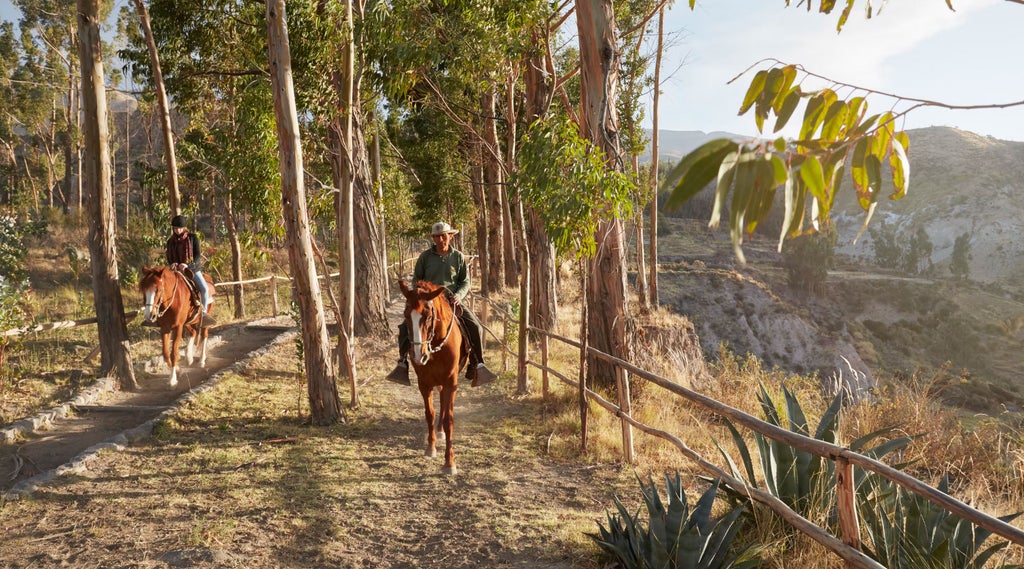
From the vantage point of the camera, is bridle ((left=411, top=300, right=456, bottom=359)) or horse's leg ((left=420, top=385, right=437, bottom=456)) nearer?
bridle ((left=411, top=300, right=456, bottom=359))

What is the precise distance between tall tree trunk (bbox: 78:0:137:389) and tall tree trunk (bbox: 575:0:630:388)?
7.00 metres

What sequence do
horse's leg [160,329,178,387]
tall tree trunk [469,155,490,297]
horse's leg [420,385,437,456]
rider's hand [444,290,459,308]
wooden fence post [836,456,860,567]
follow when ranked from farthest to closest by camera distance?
tall tree trunk [469,155,490,297], horse's leg [160,329,178,387], rider's hand [444,290,459,308], horse's leg [420,385,437,456], wooden fence post [836,456,860,567]

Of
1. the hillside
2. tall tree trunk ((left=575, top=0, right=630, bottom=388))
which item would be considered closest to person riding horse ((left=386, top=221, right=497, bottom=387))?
tall tree trunk ((left=575, top=0, right=630, bottom=388))

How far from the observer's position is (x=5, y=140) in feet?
114

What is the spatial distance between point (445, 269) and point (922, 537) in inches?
191

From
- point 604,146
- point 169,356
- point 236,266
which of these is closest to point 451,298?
point 604,146

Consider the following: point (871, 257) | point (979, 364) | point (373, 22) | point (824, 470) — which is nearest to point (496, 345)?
point (373, 22)

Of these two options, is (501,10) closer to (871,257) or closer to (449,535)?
(449,535)

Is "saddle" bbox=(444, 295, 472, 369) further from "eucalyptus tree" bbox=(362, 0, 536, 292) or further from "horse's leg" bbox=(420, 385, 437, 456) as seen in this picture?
"eucalyptus tree" bbox=(362, 0, 536, 292)

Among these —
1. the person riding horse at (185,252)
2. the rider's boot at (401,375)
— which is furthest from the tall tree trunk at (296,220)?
the person riding horse at (185,252)

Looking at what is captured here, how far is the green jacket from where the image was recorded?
676 centimetres

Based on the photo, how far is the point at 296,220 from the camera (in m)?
7.46

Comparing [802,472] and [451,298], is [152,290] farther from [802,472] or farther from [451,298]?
[802,472]

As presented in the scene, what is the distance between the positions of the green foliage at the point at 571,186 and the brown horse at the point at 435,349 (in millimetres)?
1568
